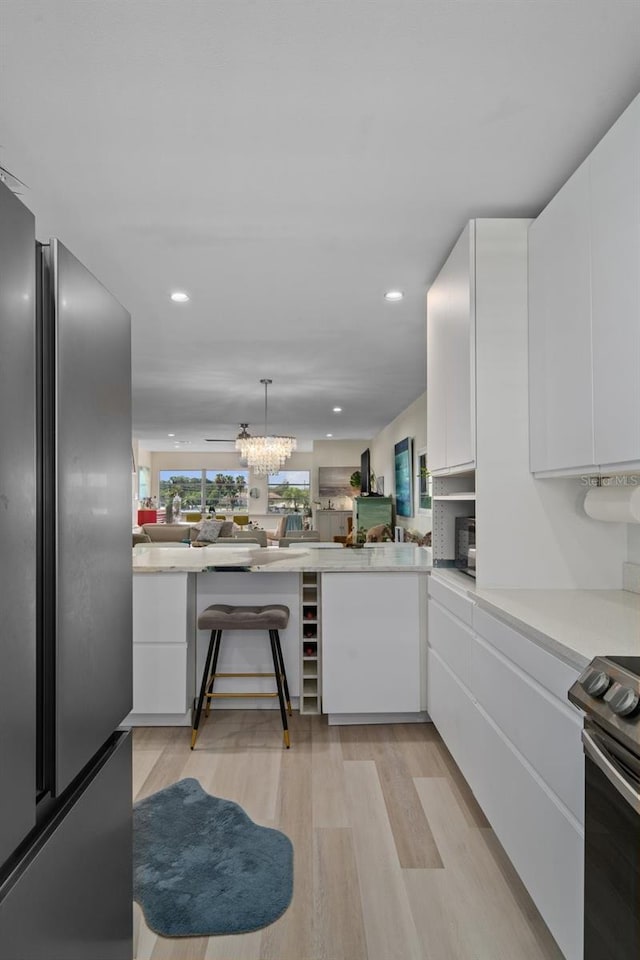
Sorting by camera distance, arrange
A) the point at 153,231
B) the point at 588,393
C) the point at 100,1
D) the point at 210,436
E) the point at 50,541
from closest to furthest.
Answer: the point at 50,541 → the point at 100,1 → the point at 588,393 → the point at 153,231 → the point at 210,436

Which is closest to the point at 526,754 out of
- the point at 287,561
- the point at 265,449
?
the point at 287,561

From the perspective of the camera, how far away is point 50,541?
999mm

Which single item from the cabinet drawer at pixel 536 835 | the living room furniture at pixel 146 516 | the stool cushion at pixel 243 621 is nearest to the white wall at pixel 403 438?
the stool cushion at pixel 243 621

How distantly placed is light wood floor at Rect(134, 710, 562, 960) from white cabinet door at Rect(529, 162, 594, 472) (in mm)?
1391

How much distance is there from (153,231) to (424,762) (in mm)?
2728

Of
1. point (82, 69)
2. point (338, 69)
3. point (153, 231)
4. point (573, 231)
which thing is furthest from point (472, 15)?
point (153, 231)

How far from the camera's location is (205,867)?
6.39 feet

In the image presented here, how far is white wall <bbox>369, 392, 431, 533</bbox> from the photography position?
666cm

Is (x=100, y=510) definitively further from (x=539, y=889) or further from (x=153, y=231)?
(x=153, y=231)

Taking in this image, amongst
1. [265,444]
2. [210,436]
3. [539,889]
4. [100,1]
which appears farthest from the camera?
[210,436]

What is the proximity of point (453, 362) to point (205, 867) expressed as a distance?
7.32 feet

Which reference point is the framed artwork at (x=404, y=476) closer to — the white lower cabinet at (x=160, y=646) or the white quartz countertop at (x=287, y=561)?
the white quartz countertop at (x=287, y=561)

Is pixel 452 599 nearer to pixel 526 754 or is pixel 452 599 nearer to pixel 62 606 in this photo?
pixel 526 754

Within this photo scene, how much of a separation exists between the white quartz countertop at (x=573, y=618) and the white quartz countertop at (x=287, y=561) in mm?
776
